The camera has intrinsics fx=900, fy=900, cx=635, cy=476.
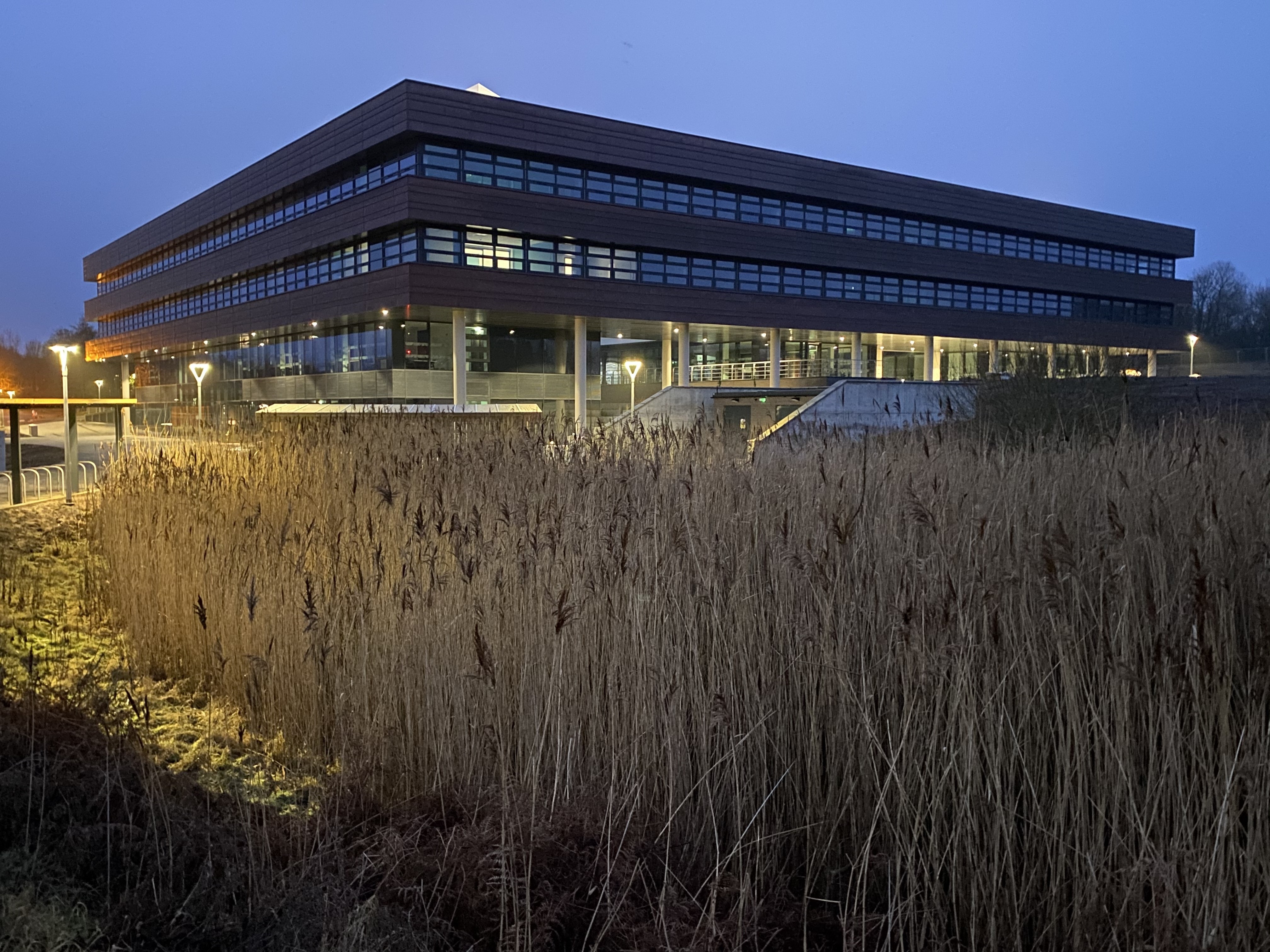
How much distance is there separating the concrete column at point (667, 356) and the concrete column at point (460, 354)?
1050cm

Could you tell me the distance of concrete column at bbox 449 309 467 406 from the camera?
32812 millimetres

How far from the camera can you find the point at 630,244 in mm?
36094

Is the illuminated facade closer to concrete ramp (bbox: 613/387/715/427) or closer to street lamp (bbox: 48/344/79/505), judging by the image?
concrete ramp (bbox: 613/387/715/427)

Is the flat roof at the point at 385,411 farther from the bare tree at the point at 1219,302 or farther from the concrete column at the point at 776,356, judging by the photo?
the bare tree at the point at 1219,302

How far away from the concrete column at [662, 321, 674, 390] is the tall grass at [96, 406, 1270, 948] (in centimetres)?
3637

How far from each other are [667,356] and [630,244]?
8733 mm

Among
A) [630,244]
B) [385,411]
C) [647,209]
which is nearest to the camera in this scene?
[385,411]

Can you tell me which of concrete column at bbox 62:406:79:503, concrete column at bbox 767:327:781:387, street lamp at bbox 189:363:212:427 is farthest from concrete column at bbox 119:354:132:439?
concrete column at bbox 62:406:79:503

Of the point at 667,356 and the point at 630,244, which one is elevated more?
the point at 630,244

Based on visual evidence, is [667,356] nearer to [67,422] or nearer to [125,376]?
[67,422]

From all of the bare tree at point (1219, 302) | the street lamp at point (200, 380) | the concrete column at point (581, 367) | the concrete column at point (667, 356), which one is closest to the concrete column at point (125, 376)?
the street lamp at point (200, 380)

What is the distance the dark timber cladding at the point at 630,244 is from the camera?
3167cm

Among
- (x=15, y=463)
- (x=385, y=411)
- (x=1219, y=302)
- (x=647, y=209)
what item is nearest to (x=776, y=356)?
(x=647, y=209)

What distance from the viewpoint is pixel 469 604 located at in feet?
14.2
